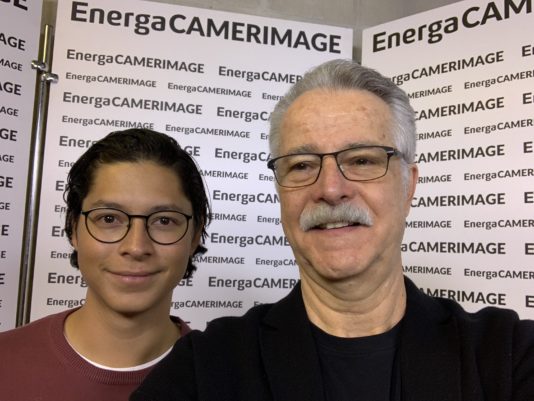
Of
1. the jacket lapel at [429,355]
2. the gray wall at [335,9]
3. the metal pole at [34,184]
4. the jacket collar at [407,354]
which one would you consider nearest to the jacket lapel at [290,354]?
the jacket collar at [407,354]

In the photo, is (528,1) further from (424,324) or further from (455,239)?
(424,324)

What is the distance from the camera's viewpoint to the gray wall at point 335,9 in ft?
9.07

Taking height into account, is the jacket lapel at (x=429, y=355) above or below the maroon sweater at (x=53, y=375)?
above

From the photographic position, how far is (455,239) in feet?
7.33

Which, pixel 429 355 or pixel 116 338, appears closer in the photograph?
pixel 429 355

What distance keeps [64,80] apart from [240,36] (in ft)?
3.26

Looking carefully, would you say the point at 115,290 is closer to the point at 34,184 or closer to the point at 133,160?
the point at 133,160

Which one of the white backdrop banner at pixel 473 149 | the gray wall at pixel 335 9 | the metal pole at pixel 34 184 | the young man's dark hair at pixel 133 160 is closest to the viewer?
the young man's dark hair at pixel 133 160

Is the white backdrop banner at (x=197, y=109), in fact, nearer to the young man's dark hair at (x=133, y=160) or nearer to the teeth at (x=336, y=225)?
the young man's dark hair at (x=133, y=160)

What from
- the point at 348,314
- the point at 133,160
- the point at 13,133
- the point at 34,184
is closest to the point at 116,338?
the point at 133,160

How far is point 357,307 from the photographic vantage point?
1047mm

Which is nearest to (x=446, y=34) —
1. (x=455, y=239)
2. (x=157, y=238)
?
(x=455, y=239)

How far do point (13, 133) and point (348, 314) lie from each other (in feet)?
6.33

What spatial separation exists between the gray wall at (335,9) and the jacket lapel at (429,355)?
2117 mm
